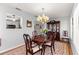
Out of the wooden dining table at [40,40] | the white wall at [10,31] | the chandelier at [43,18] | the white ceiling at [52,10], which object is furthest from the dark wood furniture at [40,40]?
the white ceiling at [52,10]

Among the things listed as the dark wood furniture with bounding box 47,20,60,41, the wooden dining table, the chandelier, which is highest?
the chandelier

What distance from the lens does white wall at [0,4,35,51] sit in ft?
10.9

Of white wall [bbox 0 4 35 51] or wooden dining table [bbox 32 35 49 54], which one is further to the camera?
white wall [bbox 0 4 35 51]

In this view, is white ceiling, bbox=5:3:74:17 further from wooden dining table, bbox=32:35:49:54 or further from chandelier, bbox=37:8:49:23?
wooden dining table, bbox=32:35:49:54

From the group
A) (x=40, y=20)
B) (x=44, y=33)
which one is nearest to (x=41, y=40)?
(x=44, y=33)

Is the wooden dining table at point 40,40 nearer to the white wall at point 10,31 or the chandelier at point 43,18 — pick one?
the white wall at point 10,31

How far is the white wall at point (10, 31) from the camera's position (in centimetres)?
333

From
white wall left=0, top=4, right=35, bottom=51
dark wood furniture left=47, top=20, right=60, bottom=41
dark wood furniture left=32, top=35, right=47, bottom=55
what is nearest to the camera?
dark wood furniture left=32, top=35, right=47, bottom=55

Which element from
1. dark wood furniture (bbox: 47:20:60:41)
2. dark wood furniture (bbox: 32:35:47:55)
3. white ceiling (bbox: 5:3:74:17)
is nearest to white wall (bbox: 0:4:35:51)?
white ceiling (bbox: 5:3:74:17)

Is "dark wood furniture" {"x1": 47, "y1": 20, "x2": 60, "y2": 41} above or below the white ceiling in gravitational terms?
below

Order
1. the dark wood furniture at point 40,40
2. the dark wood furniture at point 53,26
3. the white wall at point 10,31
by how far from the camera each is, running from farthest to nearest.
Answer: the white wall at point 10,31 → the dark wood furniture at point 53,26 → the dark wood furniture at point 40,40

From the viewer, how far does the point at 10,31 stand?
11.8 feet

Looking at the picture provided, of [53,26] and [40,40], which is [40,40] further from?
[53,26]

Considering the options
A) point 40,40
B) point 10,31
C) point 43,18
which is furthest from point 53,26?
point 10,31
